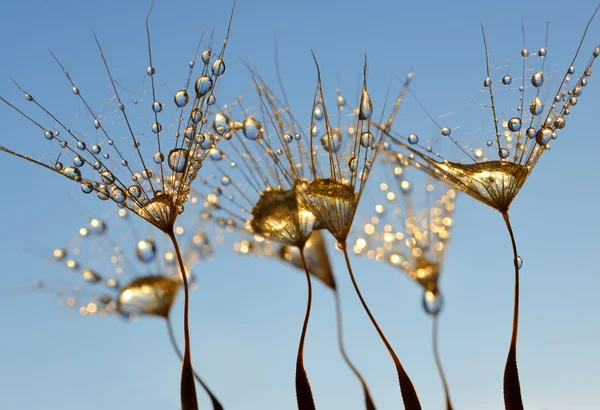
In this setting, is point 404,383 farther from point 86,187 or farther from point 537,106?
point 86,187

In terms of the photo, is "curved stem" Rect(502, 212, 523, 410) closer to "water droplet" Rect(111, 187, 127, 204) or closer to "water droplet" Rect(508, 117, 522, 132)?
"water droplet" Rect(508, 117, 522, 132)

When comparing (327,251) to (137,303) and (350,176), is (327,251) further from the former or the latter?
(137,303)

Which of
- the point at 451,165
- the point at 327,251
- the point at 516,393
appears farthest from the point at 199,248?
the point at 516,393

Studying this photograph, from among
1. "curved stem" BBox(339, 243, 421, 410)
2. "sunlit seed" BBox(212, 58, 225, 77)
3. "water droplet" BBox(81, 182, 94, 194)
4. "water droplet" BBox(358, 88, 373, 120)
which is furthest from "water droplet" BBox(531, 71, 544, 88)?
"water droplet" BBox(81, 182, 94, 194)

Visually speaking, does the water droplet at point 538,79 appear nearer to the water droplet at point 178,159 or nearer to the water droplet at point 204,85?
the water droplet at point 204,85

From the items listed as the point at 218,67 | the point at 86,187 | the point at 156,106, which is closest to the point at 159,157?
the point at 156,106
